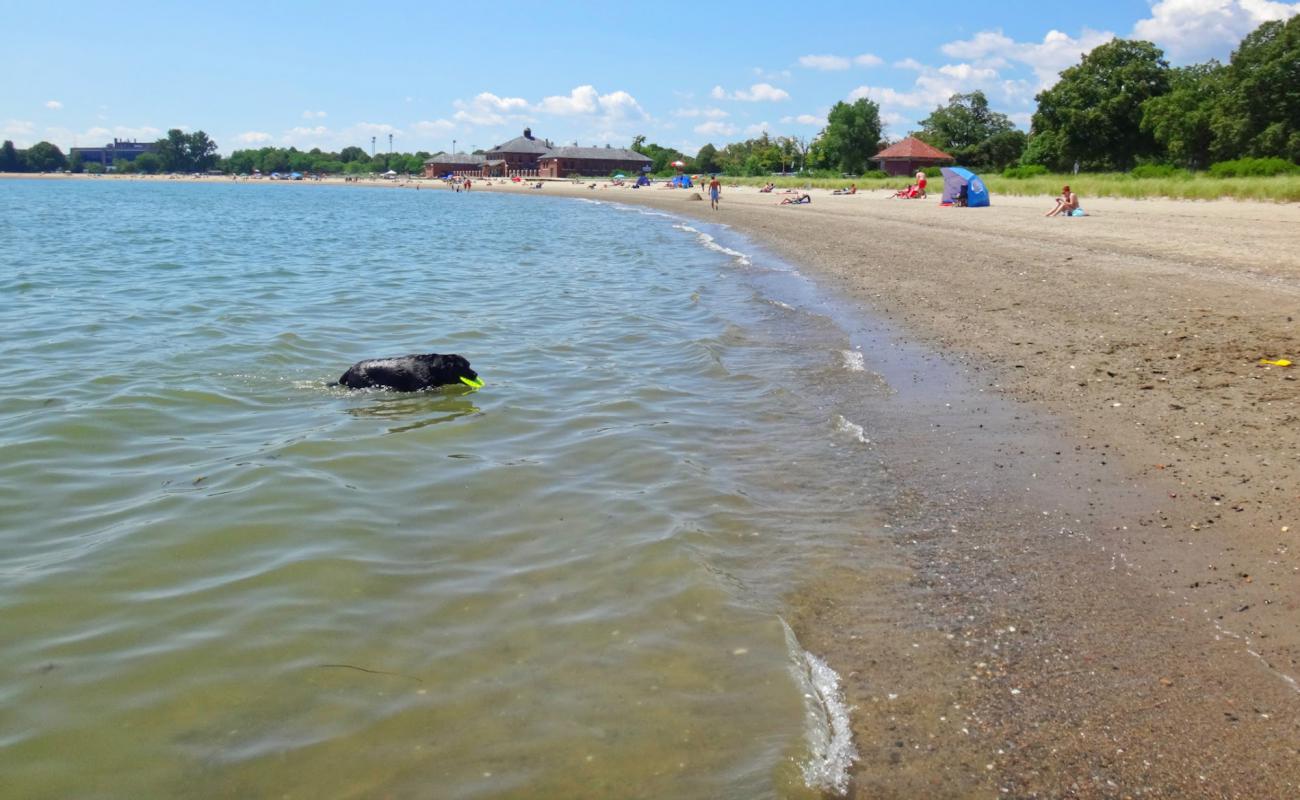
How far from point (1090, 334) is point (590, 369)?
5.63 meters

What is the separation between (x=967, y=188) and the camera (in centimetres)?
3319

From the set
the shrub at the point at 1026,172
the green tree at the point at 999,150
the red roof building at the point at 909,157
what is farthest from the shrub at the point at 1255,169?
the green tree at the point at 999,150

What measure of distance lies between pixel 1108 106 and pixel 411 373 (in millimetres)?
55992

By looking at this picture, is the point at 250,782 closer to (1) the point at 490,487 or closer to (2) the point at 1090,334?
(1) the point at 490,487

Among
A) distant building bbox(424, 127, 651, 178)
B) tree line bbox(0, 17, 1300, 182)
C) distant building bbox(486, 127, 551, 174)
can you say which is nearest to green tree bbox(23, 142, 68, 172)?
distant building bbox(424, 127, 651, 178)

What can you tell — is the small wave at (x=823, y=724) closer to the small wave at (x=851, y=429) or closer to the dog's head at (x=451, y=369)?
the small wave at (x=851, y=429)

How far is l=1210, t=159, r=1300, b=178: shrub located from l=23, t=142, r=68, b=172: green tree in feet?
751

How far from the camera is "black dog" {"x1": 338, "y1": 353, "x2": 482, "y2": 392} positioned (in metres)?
9.06

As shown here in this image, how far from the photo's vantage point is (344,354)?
1122cm

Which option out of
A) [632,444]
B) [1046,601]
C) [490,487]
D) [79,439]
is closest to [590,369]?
[632,444]

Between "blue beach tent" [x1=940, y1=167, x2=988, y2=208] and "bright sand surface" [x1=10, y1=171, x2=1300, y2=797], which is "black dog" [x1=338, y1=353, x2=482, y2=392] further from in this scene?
"blue beach tent" [x1=940, y1=167, x2=988, y2=208]

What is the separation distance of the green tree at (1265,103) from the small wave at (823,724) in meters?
45.8

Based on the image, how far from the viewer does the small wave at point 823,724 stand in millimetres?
3162

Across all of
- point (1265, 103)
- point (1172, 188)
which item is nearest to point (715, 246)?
point (1172, 188)
